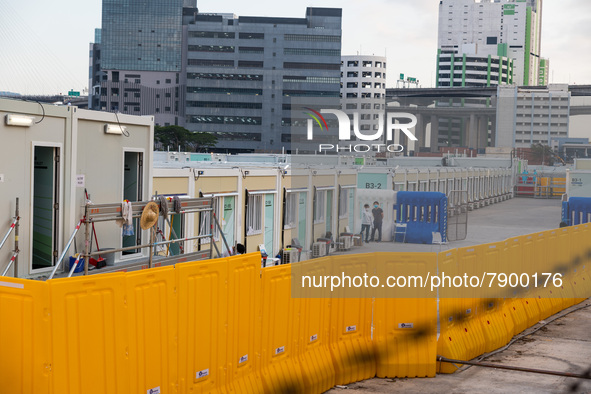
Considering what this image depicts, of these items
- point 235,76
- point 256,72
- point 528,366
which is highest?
point 256,72

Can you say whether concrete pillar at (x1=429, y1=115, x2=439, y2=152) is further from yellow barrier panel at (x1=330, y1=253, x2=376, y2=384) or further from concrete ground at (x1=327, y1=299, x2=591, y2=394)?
yellow barrier panel at (x1=330, y1=253, x2=376, y2=384)

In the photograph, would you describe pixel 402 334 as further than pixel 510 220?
No

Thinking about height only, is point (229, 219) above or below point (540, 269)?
above

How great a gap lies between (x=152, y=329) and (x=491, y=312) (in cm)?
714

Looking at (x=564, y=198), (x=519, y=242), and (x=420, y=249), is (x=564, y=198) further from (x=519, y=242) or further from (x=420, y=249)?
(x=519, y=242)

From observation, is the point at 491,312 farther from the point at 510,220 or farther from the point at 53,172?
the point at 510,220

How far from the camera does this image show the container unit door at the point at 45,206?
10.6 meters

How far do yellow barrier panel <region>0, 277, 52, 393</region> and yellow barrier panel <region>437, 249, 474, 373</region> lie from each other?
6050mm

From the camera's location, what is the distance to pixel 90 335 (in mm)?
6414

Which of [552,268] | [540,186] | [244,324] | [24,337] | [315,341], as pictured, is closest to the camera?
[24,337]

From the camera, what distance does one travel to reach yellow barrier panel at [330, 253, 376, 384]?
9.79m

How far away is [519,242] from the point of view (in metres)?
13.8

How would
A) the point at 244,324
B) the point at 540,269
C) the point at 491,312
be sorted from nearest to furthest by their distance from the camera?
the point at 244,324 < the point at 491,312 < the point at 540,269

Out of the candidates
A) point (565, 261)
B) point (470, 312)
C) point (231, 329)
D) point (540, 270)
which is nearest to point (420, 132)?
point (565, 261)
